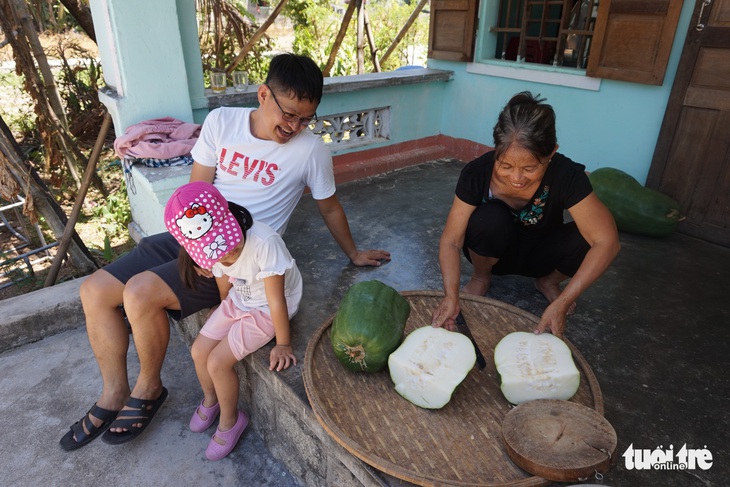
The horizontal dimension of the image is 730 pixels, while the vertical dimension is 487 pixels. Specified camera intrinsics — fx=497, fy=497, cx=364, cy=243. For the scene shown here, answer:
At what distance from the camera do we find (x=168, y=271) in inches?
85.2

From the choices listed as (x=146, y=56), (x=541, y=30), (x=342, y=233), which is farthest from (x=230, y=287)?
(x=541, y=30)

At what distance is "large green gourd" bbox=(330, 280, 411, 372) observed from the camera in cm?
170

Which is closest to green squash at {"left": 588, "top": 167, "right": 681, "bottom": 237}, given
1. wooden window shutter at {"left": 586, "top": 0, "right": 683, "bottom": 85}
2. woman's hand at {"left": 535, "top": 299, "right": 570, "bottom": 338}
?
wooden window shutter at {"left": 586, "top": 0, "right": 683, "bottom": 85}

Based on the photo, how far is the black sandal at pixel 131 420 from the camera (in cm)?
216

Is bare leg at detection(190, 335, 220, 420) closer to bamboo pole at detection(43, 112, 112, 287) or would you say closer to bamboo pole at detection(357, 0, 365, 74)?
bamboo pole at detection(43, 112, 112, 287)

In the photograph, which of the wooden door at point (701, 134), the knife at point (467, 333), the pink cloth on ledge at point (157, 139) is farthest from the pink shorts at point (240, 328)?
the wooden door at point (701, 134)

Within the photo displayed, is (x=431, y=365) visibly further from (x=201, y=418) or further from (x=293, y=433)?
(x=201, y=418)

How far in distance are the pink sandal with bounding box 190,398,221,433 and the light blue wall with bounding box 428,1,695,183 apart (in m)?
3.30

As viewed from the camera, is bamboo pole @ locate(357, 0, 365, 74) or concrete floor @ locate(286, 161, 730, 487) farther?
bamboo pole @ locate(357, 0, 365, 74)

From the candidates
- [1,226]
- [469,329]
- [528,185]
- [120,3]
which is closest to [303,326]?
[469,329]

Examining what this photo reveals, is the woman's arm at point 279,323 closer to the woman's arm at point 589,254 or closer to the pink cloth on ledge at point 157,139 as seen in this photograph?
the woman's arm at point 589,254

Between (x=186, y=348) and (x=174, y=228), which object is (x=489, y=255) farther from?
(x=186, y=348)

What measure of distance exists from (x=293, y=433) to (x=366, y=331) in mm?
673

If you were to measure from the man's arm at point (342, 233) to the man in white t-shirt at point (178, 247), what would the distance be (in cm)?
4
